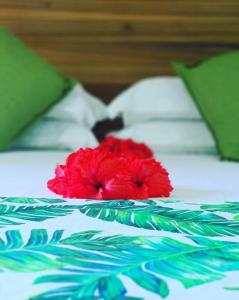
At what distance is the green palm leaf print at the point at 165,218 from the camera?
0.95 meters

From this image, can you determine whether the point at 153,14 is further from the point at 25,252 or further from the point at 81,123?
the point at 25,252

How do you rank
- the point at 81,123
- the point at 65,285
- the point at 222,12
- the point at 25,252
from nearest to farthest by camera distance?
the point at 65,285 < the point at 25,252 < the point at 81,123 < the point at 222,12

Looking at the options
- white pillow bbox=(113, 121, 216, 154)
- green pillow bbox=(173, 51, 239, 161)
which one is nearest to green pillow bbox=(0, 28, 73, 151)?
white pillow bbox=(113, 121, 216, 154)

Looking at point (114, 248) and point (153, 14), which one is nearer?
point (114, 248)

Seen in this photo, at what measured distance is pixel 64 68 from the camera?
236 centimetres

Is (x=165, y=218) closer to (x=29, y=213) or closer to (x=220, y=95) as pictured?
(x=29, y=213)

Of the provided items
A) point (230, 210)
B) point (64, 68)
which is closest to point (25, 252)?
point (230, 210)

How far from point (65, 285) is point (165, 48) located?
69.6 inches

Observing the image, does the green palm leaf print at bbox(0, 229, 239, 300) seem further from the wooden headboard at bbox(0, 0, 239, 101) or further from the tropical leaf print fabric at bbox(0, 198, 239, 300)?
the wooden headboard at bbox(0, 0, 239, 101)

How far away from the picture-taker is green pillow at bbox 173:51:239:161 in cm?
188

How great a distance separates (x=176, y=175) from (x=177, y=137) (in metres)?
0.48

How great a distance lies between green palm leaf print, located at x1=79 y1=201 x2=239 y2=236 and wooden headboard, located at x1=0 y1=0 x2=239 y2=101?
133cm

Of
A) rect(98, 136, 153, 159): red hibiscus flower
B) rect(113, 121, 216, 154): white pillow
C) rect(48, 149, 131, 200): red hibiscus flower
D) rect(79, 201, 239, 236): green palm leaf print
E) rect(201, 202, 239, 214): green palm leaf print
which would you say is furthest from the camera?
rect(113, 121, 216, 154): white pillow

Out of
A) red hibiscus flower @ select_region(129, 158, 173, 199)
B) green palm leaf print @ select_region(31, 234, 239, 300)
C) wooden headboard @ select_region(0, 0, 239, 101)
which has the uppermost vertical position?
wooden headboard @ select_region(0, 0, 239, 101)
